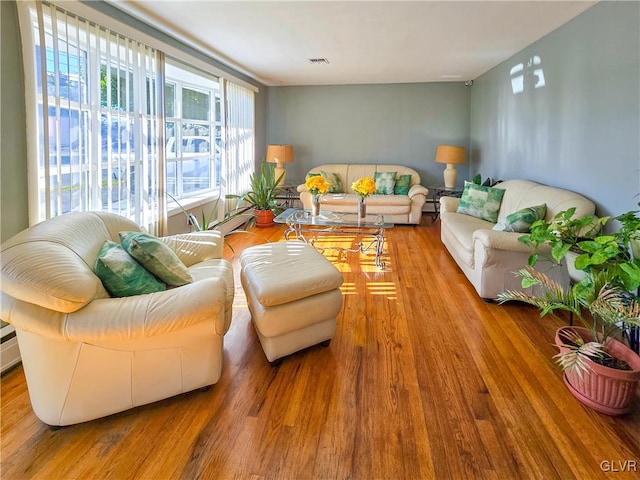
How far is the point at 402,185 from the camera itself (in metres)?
6.78

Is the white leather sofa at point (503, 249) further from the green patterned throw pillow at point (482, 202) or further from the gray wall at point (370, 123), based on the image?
the gray wall at point (370, 123)

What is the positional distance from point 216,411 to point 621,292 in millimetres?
2070

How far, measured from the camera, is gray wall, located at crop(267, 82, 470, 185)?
7152mm

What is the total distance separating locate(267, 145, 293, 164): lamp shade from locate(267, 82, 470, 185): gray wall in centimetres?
71

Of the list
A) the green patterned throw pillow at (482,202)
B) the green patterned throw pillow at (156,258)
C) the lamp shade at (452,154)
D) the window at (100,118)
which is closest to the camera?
the green patterned throw pillow at (156,258)

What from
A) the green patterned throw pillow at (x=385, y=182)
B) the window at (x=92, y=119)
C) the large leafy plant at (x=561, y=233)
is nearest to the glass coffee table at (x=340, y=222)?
the window at (x=92, y=119)

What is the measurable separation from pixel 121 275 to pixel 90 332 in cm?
33

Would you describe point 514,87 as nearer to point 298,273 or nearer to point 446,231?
point 446,231

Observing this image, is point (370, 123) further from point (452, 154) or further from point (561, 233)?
point (561, 233)

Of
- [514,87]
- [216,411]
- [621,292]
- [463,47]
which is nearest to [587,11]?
[463,47]

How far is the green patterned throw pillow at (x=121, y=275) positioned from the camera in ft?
6.28

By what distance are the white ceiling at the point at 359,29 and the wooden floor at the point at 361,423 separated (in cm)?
257

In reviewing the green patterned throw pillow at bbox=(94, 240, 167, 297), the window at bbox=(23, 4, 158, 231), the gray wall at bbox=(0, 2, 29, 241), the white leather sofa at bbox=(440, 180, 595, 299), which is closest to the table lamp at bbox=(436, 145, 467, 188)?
the white leather sofa at bbox=(440, 180, 595, 299)

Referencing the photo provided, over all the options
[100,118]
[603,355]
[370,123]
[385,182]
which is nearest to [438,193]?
[385,182]
